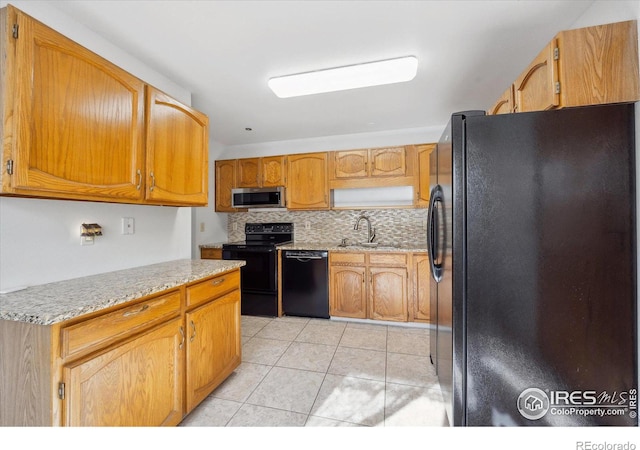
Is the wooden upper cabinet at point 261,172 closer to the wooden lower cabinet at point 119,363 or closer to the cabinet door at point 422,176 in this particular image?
the cabinet door at point 422,176

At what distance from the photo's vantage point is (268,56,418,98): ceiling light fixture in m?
1.92

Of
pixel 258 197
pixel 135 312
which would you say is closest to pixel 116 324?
pixel 135 312

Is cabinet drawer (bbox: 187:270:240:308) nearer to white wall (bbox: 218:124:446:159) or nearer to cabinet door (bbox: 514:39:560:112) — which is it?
cabinet door (bbox: 514:39:560:112)

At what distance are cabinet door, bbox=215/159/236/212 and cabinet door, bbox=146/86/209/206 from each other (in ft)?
Answer: 5.71

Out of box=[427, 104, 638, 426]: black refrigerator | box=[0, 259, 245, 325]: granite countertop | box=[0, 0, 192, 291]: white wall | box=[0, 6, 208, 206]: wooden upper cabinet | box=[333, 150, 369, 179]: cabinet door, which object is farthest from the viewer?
box=[333, 150, 369, 179]: cabinet door

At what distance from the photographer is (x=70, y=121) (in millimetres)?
1232

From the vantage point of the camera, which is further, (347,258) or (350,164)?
(350,164)

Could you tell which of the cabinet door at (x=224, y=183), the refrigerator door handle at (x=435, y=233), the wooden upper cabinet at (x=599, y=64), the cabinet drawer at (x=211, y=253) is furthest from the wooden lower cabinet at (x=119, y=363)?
the cabinet door at (x=224, y=183)

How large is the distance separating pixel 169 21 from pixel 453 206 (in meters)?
1.84

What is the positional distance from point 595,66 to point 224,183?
3.69 metres

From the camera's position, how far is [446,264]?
1430 millimetres

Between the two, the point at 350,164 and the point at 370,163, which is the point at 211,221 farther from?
the point at 370,163

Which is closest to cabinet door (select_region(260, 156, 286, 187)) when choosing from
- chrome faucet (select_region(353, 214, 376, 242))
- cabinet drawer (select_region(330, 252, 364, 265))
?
chrome faucet (select_region(353, 214, 376, 242))

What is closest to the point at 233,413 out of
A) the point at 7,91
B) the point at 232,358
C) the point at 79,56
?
the point at 232,358
